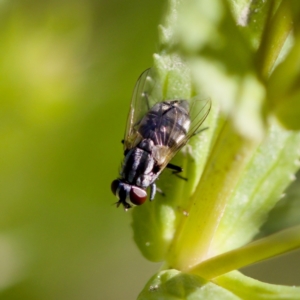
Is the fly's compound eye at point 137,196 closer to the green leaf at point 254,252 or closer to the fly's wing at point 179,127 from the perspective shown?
the fly's wing at point 179,127

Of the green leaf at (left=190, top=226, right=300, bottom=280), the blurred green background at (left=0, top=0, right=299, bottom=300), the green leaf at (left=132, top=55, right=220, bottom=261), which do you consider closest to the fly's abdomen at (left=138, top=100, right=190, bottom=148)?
the green leaf at (left=132, top=55, right=220, bottom=261)

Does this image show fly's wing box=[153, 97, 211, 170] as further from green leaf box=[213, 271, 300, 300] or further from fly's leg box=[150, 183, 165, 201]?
green leaf box=[213, 271, 300, 300]

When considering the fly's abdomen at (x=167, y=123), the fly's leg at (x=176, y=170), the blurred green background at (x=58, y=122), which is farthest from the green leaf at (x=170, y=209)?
the blurred green background at (x=58, y=122)

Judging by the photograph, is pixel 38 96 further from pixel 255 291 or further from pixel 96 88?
pixel 255 291

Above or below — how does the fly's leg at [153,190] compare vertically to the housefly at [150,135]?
below

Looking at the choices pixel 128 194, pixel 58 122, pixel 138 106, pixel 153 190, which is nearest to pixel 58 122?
pixel 58 122

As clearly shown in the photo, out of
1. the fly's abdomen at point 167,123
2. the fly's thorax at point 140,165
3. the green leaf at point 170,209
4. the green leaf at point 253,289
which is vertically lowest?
the green leaf at point 253,289

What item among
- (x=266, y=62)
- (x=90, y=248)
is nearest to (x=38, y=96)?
(x=90, y=248)
